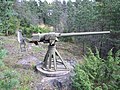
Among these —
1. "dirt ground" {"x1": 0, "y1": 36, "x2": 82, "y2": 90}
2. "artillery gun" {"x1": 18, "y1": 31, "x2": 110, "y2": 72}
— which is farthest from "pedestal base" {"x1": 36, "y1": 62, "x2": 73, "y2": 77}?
"dirt ground" {"x1": 0, "y1": 36, "x2": 82, "y2": 90}

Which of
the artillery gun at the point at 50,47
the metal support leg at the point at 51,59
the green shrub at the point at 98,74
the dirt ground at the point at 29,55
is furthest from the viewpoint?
the metal support leg at the point at 51,59

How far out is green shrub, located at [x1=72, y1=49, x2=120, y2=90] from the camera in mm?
7282

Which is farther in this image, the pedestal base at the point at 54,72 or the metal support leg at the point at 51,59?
the metal support leg at the point at 51,59

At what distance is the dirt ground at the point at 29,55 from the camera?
8361 millimetres

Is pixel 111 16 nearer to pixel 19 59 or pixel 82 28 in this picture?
pixel 82 28

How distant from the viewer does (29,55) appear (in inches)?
434

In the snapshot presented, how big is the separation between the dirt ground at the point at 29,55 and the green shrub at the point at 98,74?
1.59 m

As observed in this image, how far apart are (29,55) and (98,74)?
13.8ft

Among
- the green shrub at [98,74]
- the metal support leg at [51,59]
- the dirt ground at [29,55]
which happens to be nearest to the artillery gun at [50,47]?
the metal support leg at [51,59]

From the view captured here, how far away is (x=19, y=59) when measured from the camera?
34.4ft

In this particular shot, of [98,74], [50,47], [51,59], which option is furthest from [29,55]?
[98,74]

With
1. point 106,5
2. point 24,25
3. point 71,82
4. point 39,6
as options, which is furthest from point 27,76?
point 39,6

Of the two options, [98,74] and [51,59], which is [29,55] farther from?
[98,74]

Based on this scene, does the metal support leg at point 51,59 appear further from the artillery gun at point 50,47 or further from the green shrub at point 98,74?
the green shrub at point 98,74
